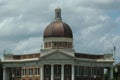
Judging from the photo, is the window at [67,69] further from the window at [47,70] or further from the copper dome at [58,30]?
the copper dome at [58,30]

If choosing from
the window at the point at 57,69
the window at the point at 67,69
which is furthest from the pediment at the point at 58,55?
the window at the point at 67,69

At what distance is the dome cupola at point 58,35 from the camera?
146875mm

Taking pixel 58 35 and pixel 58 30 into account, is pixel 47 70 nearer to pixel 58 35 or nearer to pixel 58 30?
pixel 58 35

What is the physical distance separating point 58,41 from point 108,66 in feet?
57.8

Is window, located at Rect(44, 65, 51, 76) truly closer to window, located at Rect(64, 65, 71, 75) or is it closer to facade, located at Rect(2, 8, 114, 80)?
facade, located at Rect(2, 8, 114, 80)

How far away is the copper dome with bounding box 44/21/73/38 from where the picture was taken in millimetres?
147125

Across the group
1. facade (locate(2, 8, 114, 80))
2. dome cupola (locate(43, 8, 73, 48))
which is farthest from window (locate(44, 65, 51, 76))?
dome cupola (locate(43, 8, 73, 48))

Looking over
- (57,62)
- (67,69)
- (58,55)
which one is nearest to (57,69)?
(57,62)

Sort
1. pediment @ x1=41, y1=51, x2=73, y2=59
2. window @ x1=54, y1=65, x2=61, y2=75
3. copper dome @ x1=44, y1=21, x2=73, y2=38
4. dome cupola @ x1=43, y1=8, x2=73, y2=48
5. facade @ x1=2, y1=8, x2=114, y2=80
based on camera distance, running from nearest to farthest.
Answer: pediment @ x1=41, y1=51, x2=73, y2=59
facade @ x1=2, y1=8, x2=114, y2=80
window @ x1=54, y1=65, x2=61, y2=75
dome cupola @ x1=43, y1=8, x2=73, y2=48
copper dome @ x1=44, y1=21, x2=73, y2=38

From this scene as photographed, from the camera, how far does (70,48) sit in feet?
477

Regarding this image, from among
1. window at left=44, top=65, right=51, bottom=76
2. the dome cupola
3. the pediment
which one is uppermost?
the dome cupola

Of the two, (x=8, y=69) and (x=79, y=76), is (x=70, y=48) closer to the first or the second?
(x=79, y=76)

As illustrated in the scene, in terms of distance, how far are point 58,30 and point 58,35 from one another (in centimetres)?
164

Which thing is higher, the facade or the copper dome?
the copper dome
